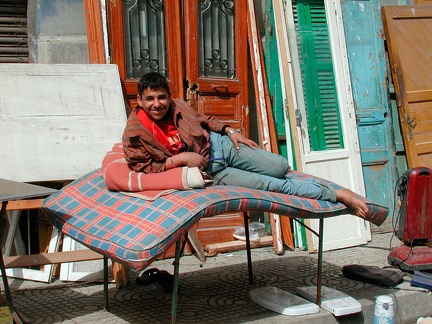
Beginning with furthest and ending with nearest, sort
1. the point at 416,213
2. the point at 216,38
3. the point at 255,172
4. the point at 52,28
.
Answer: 1. the point at 216,38
2. the point at 52,28
3. the point at 416,213
4. the point at 255,172

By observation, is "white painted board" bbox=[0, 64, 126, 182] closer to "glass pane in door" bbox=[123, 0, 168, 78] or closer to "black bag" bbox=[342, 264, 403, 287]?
"glass pane in door" bbox=[123, 0, 168, 78]

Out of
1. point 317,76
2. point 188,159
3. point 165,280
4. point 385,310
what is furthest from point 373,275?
point 317,76

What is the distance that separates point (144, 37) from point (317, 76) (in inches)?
71.6

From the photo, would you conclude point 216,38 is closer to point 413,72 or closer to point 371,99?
point 371,99

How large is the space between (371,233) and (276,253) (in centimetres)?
130

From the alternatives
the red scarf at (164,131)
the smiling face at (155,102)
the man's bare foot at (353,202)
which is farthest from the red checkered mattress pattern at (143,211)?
the smiling face at (155,102)

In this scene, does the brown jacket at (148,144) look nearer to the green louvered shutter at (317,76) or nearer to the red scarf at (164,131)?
the red scarf at (164,131)

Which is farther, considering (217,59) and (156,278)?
(217,59)

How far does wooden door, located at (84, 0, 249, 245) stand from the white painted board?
1.32ft

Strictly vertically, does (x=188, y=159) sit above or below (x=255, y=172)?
above

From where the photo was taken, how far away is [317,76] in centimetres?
643

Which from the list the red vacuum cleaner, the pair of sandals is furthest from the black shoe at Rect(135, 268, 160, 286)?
the red vacuum cleaner

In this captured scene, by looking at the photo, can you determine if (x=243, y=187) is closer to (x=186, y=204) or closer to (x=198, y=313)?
(x=186, y=204)

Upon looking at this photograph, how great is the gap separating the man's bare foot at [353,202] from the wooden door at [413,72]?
116 inches
